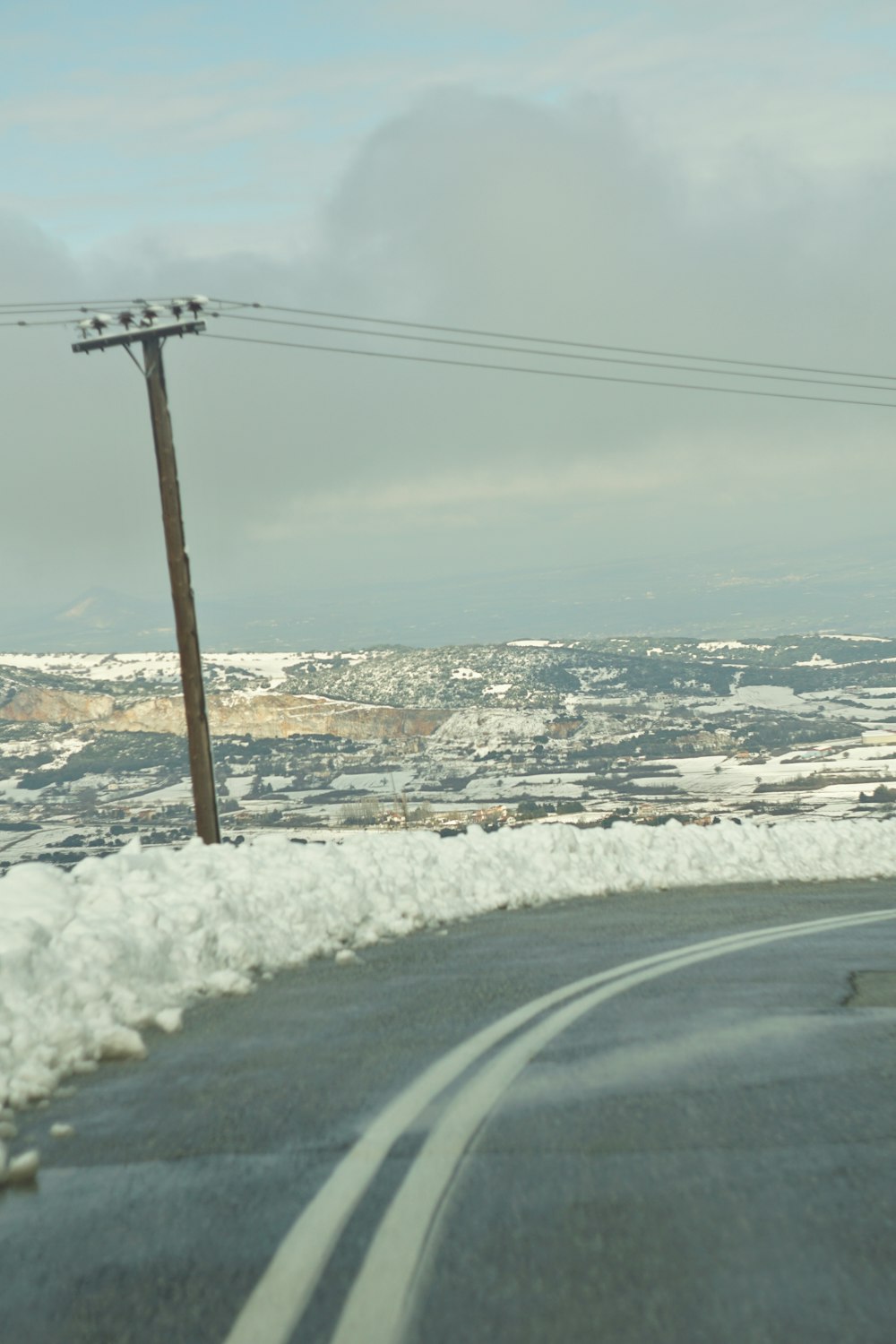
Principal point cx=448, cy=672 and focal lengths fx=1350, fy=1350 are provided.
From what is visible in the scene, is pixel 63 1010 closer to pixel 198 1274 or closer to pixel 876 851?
pixel 198 1274

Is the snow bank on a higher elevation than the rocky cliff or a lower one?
lower

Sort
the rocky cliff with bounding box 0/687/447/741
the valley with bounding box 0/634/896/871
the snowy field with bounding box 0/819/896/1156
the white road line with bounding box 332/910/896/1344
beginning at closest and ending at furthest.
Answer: the white road line with bounding box 332/910/896/1344 → the snowy field with bounding box 0/819/896/1156 → the valley with bounding box 0/634/896/871 → the rocky cliff with bounding box 0/687/447/741

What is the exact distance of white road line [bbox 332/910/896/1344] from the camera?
12.4 feet

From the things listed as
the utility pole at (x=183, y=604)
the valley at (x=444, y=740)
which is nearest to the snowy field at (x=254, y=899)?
the utility pole at (x=183, y=604)

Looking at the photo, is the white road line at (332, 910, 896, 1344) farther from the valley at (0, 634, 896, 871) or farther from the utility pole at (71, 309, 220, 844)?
Answer: the valley at (0, 634, 896, 871)

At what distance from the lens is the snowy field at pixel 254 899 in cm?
776

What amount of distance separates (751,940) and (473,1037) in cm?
524

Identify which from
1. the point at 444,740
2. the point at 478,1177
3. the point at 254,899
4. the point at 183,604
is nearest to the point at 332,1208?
the point at 478,1177

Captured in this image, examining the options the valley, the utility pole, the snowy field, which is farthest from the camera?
the valley

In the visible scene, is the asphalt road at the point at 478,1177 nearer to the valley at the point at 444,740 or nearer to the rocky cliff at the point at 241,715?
the valley at the point at 444,740

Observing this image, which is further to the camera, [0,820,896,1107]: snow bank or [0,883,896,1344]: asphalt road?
[0,820,896,1107]: snow bank

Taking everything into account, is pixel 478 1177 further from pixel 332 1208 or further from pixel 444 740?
pixel 444 740

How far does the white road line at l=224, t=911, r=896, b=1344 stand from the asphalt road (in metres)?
0.01

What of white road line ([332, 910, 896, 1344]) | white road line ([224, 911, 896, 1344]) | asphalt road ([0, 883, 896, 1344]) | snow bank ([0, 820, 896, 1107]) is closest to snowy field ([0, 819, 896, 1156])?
snow bank ([0, 820, 896, 1107])
